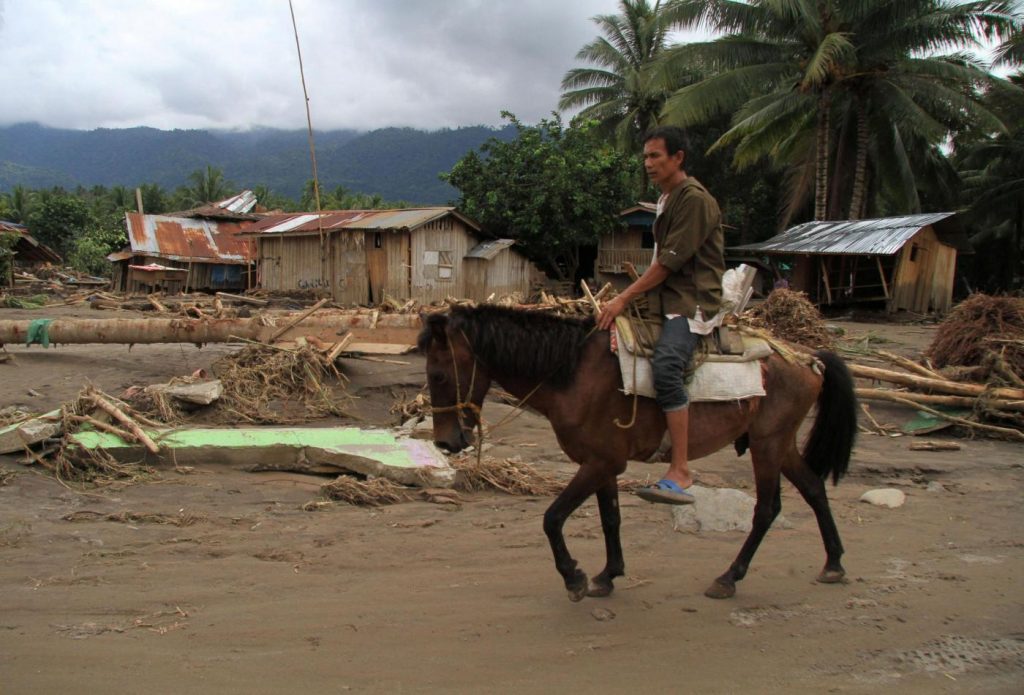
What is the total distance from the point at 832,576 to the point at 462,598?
244cm

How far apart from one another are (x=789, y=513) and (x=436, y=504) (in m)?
3.16

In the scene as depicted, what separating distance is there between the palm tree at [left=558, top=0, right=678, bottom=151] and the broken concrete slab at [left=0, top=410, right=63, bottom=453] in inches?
1245

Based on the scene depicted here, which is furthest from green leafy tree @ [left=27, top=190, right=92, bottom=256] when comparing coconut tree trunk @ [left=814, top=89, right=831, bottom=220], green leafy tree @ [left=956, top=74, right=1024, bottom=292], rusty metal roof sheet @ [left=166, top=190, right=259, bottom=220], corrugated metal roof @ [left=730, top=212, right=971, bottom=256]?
green leafy tree @ [left=956, top=74, right=1024, bottom=292]

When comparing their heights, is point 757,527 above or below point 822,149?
below

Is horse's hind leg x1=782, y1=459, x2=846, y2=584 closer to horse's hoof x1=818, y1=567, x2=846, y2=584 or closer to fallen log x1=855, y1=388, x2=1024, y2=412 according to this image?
horse's hoof x1=818, y1=567, x2=846, y2=584

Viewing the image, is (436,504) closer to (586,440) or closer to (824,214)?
(586,440)

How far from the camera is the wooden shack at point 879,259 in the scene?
23500 millimetres

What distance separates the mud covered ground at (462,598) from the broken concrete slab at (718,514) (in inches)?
5.5

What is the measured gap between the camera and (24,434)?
7023 millimetres

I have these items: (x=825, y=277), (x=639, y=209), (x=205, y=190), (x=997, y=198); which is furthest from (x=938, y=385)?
(x=205, y=190)

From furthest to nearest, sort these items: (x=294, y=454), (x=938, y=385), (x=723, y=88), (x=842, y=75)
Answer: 1. (x=723, y=88)
2. (x=842, y=75)
3. (x=938, y=385)
4. (x=294, y=454)

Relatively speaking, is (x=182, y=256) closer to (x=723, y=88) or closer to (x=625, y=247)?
(x=625, y=247)

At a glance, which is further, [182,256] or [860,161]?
[182,256]

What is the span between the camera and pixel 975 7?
20812 mm
